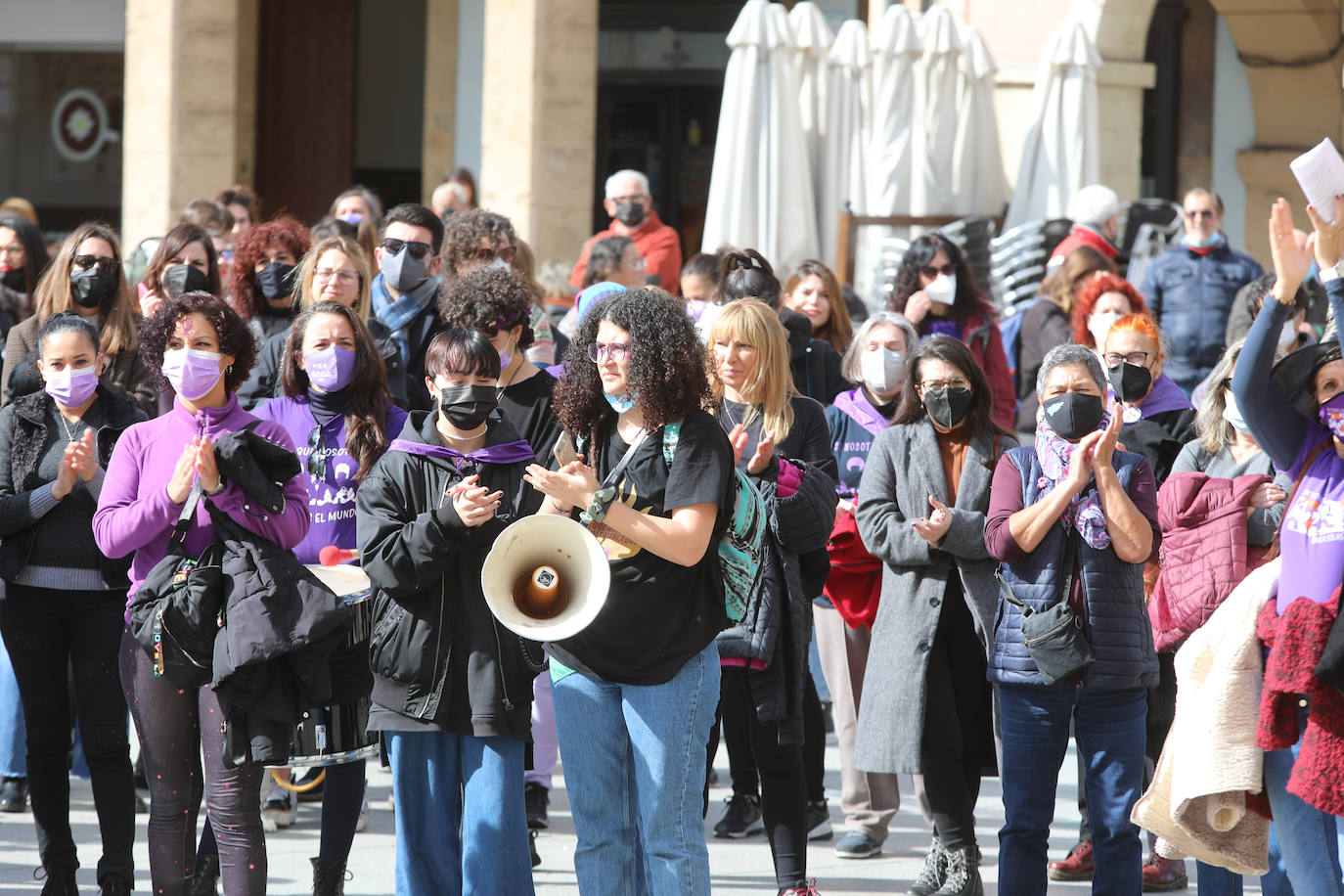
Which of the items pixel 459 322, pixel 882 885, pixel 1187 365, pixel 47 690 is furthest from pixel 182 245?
pixel 1187 365

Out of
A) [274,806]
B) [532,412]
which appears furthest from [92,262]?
[274,806]

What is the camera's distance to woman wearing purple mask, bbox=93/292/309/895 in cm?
476

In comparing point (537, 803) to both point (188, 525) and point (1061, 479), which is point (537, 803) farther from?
point (1061, 479)

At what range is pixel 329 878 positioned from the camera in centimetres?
516

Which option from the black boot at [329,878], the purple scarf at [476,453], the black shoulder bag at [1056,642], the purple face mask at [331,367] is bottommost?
the black boot at [329,878]

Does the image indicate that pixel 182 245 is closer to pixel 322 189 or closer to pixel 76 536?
pixel 76 536

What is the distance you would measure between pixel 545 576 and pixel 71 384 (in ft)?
7.08

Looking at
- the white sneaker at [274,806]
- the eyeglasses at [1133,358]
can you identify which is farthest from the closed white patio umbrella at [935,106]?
the white sneaker at [274,806]

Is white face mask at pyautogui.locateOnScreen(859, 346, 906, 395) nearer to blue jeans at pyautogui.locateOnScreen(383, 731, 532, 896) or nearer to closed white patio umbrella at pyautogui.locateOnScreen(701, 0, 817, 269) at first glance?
blue jeans at pyautogui.locateOnScreen(383, 731, 532, 896)

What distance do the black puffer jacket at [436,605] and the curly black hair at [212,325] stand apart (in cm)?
67

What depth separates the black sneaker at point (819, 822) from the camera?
20.9ft

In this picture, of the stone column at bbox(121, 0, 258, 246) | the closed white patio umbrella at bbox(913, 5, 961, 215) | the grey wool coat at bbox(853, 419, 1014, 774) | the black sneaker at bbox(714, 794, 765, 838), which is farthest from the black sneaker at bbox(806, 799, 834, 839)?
the stone column at bbox(121, 0, 258, 246)

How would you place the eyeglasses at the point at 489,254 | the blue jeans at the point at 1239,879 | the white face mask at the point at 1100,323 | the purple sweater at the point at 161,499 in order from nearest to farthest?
1. the blue jeans at the point at 1239,879
2. the purple sweater at the point at 161,499
3. the white face mask at the point at 1100,323
4. the eyeglasses at the point at 489,254

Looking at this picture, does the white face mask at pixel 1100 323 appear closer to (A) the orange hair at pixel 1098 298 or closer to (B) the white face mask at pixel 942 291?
(A) the orange hair at pixel 1098 298
